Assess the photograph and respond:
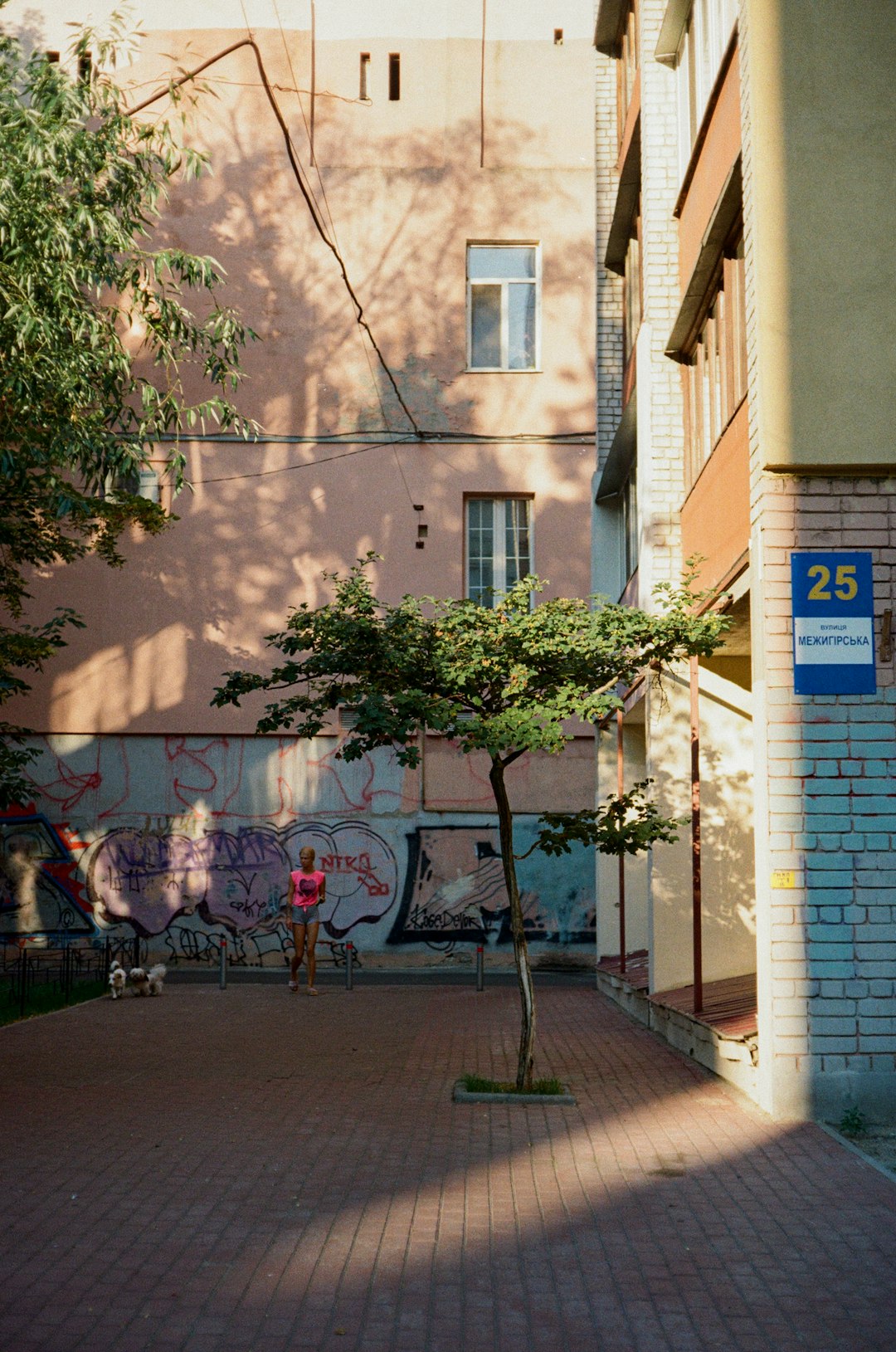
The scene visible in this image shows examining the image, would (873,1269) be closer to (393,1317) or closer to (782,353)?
(393,1317)

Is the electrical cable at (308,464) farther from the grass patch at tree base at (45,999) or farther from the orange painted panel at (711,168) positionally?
the orange painted panel at (711,168)

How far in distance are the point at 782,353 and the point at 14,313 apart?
20.5 feet

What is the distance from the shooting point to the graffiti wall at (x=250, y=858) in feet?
71.7

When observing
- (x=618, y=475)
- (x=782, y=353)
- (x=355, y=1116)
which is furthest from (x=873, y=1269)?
(x=618, y=475)

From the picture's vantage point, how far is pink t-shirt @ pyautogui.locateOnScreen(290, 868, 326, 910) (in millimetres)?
16750

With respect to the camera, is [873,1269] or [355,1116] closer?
[873,1269]

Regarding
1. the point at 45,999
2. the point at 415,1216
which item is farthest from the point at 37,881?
the point at 415,1216

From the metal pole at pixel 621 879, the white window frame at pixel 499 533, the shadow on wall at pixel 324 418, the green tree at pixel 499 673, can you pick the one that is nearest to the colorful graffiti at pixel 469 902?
the shadow on wall at pixel 324 418

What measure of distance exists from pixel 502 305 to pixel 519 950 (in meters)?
15.3

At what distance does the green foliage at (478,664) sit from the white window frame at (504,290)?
536 inches

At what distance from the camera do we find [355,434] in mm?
22719

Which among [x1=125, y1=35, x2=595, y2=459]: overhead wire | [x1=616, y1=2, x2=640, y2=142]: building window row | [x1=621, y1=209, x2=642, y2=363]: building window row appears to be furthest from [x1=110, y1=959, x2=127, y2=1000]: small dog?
[x1=616, y1=2, x2=640, y2=142]: building window row

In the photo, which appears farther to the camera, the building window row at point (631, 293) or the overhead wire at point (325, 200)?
the overhead wire at point (325, 200)

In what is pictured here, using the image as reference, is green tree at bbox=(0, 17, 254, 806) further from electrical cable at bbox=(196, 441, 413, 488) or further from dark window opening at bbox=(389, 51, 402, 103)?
dark window opening at bbox=(389, 51, 402, 103)
